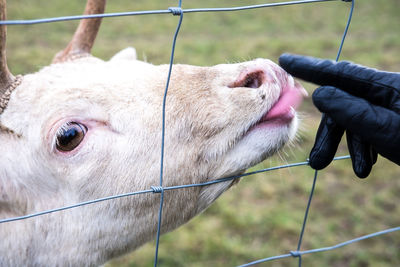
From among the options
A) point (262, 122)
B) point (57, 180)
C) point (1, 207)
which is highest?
point (262, 122)

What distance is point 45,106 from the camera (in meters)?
1.93

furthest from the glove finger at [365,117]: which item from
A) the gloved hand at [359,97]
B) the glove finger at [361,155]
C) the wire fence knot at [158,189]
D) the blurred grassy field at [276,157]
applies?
the wire fence knot at [158,189]

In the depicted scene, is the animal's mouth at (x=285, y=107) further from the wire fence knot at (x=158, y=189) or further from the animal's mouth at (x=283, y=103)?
the wire fence knot at (x=158, y=189)

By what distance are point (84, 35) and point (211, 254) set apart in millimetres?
2195

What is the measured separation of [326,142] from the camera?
1.74m

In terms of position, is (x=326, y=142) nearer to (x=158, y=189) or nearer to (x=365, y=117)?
(x=365, y=117)

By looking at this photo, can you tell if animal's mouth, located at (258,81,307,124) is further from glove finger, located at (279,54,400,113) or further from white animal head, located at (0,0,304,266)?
glove finger, located at (279,54,400,113)

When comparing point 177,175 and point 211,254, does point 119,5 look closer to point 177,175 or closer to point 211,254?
point 211,254

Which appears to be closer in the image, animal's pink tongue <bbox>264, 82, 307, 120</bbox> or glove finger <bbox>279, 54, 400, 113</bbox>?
glove finger <bbox>279, 54, 400, 113</bbox>

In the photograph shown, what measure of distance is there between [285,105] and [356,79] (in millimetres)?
343

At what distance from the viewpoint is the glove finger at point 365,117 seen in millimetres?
1476

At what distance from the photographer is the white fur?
1818 millimetres

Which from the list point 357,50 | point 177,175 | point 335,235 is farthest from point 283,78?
point 357,50

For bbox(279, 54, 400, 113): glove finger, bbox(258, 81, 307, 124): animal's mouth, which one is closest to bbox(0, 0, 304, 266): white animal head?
bbox(258, 81, 307, 124): animal's mouth
